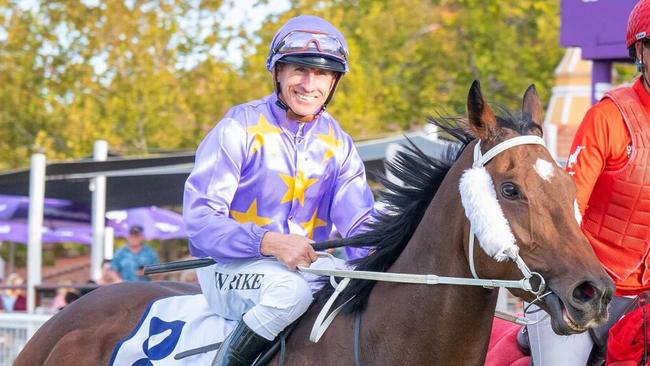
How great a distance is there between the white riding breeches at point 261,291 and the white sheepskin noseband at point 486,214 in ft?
2.73

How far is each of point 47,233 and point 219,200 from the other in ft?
58.8

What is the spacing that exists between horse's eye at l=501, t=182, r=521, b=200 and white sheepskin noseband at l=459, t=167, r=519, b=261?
36 millimetres

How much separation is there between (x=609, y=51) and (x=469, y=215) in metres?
5.92

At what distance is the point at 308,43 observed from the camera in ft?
15.3

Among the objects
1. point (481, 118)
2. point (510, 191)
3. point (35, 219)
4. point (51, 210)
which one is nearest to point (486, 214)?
point (510, 191)

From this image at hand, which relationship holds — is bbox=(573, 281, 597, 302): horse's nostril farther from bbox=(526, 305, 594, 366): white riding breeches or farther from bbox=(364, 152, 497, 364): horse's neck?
bbox=(526, 305, 594, 366): white riding breeches

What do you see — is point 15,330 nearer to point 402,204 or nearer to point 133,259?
point 133,259

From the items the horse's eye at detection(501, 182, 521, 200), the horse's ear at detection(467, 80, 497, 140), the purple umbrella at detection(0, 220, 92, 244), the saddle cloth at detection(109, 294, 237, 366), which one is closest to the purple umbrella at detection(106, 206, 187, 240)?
the purple umbrella at detection(0, 220, 92, 244)

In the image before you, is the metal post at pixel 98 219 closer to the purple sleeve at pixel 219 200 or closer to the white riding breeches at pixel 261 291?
the white riding breeches at pixel 261 291

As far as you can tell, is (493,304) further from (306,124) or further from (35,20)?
(35,20)

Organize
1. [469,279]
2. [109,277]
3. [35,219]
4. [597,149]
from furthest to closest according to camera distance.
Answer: [35,219] → [109,277] → [597,149] → [469,279]

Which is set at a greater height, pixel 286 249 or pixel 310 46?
pixel 310 46

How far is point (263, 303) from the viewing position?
171 inches

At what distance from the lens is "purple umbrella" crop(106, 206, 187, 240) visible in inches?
777
